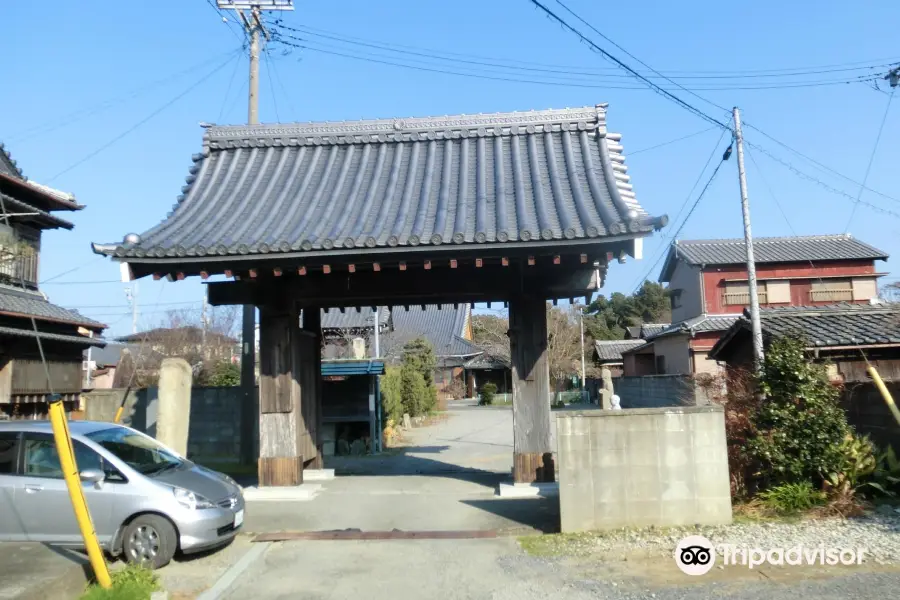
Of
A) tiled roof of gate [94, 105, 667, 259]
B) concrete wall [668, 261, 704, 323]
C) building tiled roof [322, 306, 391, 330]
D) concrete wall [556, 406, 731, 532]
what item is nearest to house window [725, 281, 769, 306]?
concrete wall [668, 261, 704, 323]

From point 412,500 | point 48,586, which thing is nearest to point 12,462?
point 48,586

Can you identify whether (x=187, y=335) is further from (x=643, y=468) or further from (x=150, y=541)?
(x=643, y=468)

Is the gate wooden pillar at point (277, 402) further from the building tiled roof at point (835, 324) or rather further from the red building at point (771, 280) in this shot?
the red building at point (771, 280)

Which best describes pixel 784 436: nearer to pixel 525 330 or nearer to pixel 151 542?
pixel 525 330

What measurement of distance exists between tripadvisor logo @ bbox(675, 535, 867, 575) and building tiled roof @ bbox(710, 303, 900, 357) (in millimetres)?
6637

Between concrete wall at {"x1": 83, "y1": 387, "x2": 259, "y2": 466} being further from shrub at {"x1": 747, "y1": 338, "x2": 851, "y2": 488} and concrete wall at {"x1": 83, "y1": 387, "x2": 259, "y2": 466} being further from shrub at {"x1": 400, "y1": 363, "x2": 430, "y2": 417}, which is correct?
shrub at {"x1": 400, "y1": 363, "x2": 430, "y2": 417}

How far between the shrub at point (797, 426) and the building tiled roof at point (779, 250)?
2925cm

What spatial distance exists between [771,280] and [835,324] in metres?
24.1

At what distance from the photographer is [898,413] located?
30.3ft

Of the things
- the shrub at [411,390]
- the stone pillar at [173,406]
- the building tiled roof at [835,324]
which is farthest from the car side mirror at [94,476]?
the shrub at [411,390]

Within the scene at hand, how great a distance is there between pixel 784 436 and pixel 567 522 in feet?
9.58

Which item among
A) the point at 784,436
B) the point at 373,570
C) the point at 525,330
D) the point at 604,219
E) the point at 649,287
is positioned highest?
the point at 649,287

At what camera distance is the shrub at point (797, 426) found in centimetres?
821

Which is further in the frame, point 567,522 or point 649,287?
point 649,287
